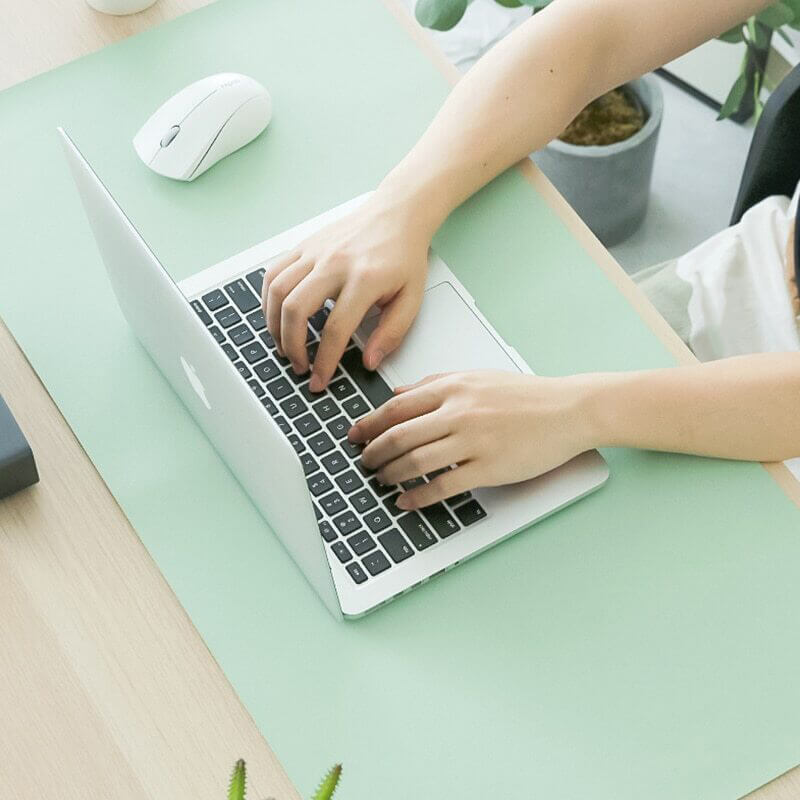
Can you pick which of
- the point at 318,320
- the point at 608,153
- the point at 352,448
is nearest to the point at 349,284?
the point at 318,320

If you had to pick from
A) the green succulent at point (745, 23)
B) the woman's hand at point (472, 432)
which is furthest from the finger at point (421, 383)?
the green succulent at point (745, 23)

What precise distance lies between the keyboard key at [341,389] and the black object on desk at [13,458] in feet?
0.80

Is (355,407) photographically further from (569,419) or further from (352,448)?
(569,419)

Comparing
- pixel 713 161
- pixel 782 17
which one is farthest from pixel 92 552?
pixel 713 161

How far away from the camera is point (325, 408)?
103cm

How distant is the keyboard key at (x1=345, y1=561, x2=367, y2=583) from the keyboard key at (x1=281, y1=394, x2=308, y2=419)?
0.47 ft

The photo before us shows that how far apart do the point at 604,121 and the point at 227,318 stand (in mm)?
988

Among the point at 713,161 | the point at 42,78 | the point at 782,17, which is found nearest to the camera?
the point at 42,78

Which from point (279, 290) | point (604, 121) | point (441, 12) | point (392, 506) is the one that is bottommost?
point (392, 506)

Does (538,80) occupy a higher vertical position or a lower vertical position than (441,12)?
lower

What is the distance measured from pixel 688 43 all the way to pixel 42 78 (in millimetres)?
633

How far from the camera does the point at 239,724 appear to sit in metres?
0.90

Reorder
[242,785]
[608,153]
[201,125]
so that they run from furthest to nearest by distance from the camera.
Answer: [608,153] < [201,125] < [242,785]

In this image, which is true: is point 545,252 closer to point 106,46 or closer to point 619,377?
point 619,377
